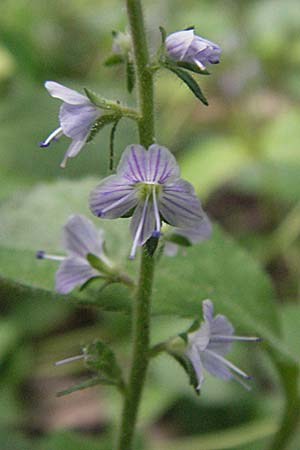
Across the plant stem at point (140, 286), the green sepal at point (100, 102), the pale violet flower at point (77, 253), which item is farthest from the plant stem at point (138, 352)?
the green sepal at point (100, 102)

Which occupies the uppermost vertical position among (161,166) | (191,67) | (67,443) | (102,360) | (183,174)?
(191,67)

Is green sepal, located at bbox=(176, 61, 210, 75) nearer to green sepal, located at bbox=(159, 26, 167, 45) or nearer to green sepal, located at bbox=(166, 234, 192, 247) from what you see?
green sepal, located at bbox=(159, 26, 167, 45)

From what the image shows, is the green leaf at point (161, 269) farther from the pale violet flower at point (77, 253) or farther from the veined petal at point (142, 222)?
the veined petal at point (142, 222)

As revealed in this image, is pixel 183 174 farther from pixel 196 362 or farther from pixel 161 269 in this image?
pixel 196 362

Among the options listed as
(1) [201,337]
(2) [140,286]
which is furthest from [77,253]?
(1) [201,337]

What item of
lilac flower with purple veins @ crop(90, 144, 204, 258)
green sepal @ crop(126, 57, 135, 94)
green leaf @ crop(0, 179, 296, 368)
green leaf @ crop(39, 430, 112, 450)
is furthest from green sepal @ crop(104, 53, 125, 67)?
green leaf @ crop(39, 430, 112, 450)

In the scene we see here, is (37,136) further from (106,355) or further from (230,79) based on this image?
(106,355)

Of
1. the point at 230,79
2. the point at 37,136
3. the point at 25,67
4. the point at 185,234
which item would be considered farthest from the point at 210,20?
the point at 185,234
